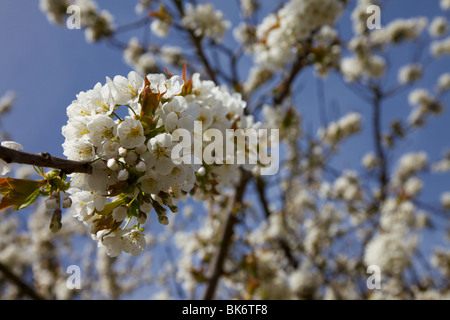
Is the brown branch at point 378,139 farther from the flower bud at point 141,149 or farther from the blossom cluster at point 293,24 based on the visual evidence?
the flower bud at point 141,149

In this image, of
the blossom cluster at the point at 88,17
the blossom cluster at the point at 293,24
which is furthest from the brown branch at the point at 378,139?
the blossom cluster at the point at 88,17

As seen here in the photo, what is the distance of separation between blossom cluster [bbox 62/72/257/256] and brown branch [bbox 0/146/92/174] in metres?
A: 0.05

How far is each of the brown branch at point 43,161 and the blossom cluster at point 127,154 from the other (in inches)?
1.9

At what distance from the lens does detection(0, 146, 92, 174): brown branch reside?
70cm

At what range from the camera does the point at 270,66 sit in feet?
10.8

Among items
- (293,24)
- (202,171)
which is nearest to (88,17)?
(293,24)

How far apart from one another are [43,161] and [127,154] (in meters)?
0.21

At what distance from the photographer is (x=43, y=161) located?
74 cm

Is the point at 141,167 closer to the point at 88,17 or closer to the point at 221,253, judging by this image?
the point at 221,253

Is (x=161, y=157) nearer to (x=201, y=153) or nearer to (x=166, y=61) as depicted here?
(x=201, y=153)

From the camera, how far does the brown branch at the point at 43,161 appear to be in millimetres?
701

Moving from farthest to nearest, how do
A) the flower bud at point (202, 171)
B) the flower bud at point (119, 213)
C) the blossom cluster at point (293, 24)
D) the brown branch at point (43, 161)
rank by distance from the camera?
the blossom cluster at point (293, 24) < the flower bud at point (202, 171) < the flower bud at point (119, 213) < the brown branch at point (43, 161)

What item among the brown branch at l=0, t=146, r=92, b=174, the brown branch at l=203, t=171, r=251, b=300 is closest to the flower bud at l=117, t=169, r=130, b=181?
the brown branch at l=0, t=146, r=92, b=174

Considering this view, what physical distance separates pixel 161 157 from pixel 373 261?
367cm
